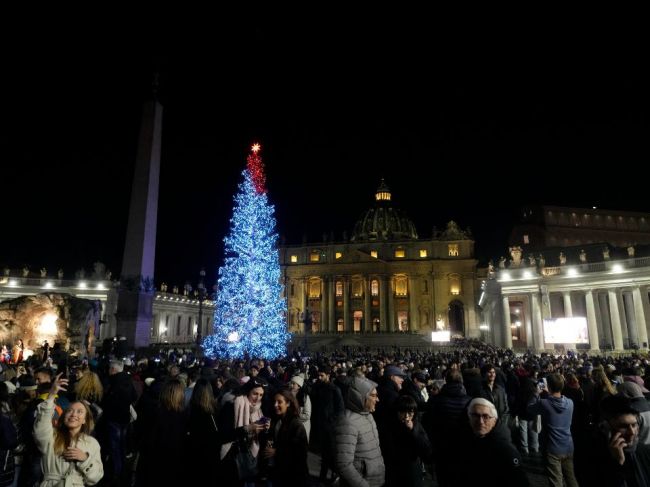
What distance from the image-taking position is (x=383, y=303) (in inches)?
3159

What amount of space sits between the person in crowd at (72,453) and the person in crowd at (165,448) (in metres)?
0.73

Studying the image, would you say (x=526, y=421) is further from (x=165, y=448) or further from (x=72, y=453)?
(x=72, y=453)

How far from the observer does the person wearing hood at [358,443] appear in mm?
3878

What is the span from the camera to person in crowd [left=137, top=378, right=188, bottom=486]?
447 centimetres

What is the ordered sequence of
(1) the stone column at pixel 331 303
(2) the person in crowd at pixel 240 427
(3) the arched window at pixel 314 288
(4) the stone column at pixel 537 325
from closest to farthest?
(2) the person in crowd at pixel 240 427, (4) the stone column at pixel 537 325, (1) the stone column at pixel 331 303, (3) the arched window at pixel 314 288

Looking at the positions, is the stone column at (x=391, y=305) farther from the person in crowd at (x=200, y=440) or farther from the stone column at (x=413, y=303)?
the person in crowd at (x=200, y=440)

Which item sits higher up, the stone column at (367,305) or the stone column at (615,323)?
the stone column at (367,305)

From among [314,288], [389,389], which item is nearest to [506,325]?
[389,389]

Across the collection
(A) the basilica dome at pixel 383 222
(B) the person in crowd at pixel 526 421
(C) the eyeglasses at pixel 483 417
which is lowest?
(B) the person in crowd at pixel 526 421

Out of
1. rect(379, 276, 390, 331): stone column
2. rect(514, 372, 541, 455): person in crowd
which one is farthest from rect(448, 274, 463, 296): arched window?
rect(514, 372, 541, 455): person in crowd

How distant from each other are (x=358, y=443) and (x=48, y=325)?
27225 millimetres

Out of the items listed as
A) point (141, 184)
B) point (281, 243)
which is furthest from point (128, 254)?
point (281, 243)

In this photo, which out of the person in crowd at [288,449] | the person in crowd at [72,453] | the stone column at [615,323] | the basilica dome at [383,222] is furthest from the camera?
the basilica dome at [383,222]

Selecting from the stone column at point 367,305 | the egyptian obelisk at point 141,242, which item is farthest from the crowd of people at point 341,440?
the stone column at point 367,305
